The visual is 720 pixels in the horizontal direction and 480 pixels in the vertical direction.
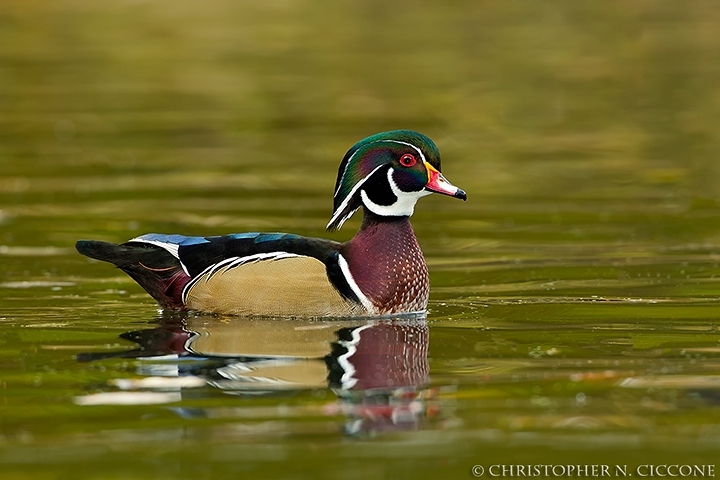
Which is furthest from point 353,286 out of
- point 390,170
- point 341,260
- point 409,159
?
point 409,159

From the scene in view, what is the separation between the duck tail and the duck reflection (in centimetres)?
19

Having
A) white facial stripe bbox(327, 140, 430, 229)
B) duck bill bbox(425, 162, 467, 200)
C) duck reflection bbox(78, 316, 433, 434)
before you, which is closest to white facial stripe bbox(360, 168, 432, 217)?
white facial stripe bbox(327, 140, 430, 229)

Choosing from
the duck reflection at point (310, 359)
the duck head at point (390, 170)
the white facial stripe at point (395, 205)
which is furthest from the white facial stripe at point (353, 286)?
the white facial stripe at point (395, 205)

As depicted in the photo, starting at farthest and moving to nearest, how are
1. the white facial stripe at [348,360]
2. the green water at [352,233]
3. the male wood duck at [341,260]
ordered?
1. the male wood duck at [341,260]
2. the white facial stripe at [348,360]
3. the green water at [352,233]

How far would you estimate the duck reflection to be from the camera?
689cm

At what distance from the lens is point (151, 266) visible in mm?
9445

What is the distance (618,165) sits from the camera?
15852 mm

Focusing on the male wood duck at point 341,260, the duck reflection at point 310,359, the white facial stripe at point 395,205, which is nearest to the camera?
the duck reflection at point 310,359

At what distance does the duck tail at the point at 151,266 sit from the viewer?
30.9 ft

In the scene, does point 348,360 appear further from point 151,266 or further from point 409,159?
point 151,266

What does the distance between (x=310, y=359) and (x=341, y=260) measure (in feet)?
4.25

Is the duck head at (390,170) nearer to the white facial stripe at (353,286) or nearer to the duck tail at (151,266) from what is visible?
the white facial stripe at (353,286)

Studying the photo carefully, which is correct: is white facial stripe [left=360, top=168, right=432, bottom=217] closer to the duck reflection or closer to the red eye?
the red eye

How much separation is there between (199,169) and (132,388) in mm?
8965
